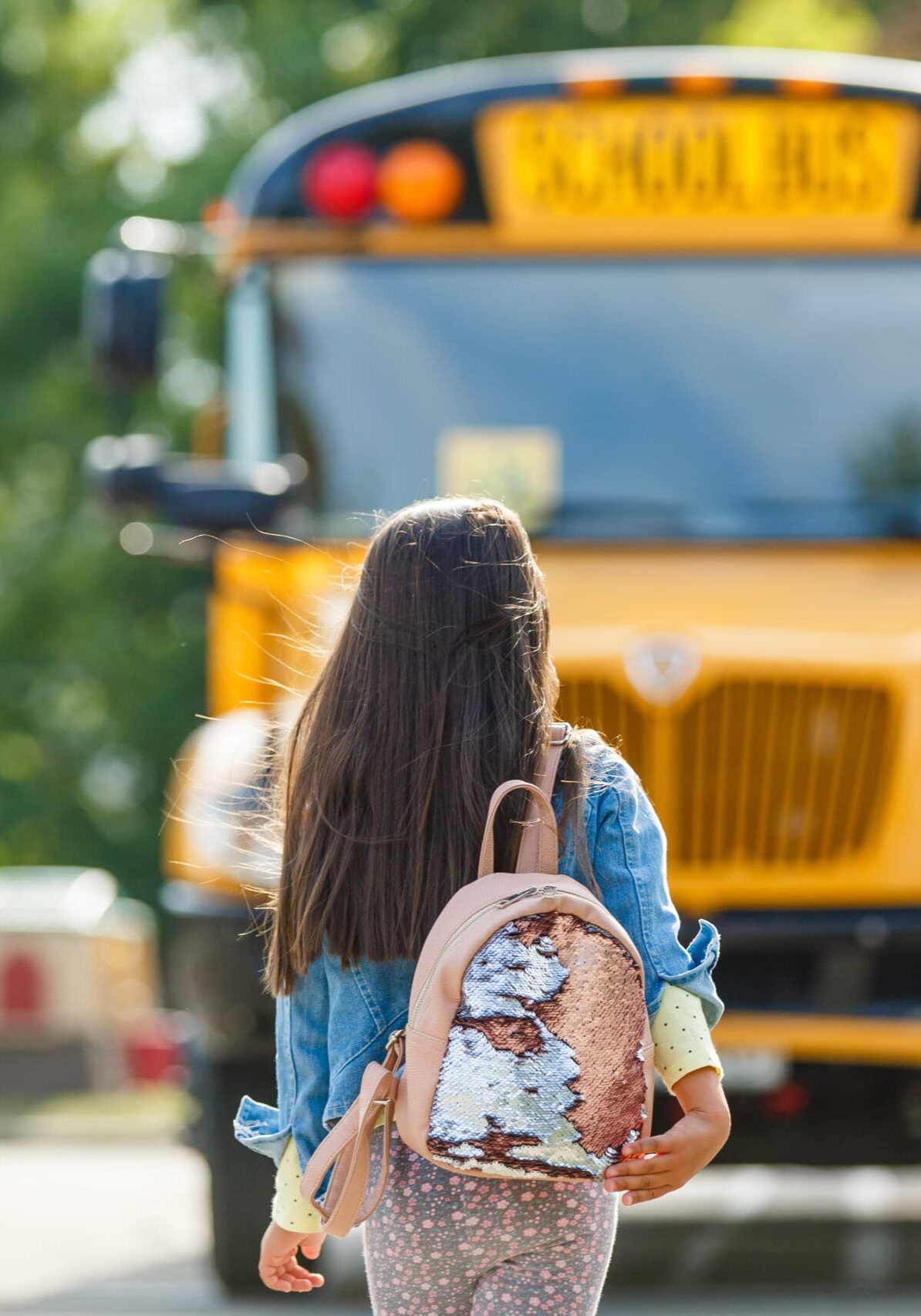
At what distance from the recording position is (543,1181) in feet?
8.00

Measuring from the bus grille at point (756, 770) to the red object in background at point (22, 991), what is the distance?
8231mm

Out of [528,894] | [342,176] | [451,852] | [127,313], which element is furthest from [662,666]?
[528,894]

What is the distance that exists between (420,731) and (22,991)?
11030 mm

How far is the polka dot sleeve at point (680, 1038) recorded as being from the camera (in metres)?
2.49

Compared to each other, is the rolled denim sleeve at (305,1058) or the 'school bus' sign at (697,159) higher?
the 'school bus' sign at (697,159)

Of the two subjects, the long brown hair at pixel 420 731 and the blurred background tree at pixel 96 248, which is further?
the blurred background tree at pixel 96 248

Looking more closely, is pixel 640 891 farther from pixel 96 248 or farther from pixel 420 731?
pixel 96 248

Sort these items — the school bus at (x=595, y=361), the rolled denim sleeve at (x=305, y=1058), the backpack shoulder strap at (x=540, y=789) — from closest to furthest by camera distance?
1. the backpack shoulder strap at (x=540, y=789)
2. the rolled denim sleeve at (x=305, y=1058)
3. the school bus at (x=595, y=361)

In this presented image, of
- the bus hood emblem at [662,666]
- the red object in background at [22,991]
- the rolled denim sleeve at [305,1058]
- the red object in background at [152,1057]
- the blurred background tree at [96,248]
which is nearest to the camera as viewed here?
the rolled denim sleeve at [305,1058]

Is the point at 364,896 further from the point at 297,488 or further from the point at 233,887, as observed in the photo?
the point at 297,488

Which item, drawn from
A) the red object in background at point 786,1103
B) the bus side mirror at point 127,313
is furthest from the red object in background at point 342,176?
the red object in background at point 786,1103

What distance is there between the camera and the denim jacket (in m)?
2.51

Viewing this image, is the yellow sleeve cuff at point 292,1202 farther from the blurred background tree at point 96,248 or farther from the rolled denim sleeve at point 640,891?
the blurred background tree at point 96,248

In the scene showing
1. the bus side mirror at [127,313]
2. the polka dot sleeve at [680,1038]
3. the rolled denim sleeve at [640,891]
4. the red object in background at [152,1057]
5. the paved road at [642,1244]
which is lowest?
the red object in background at [152,1057]
